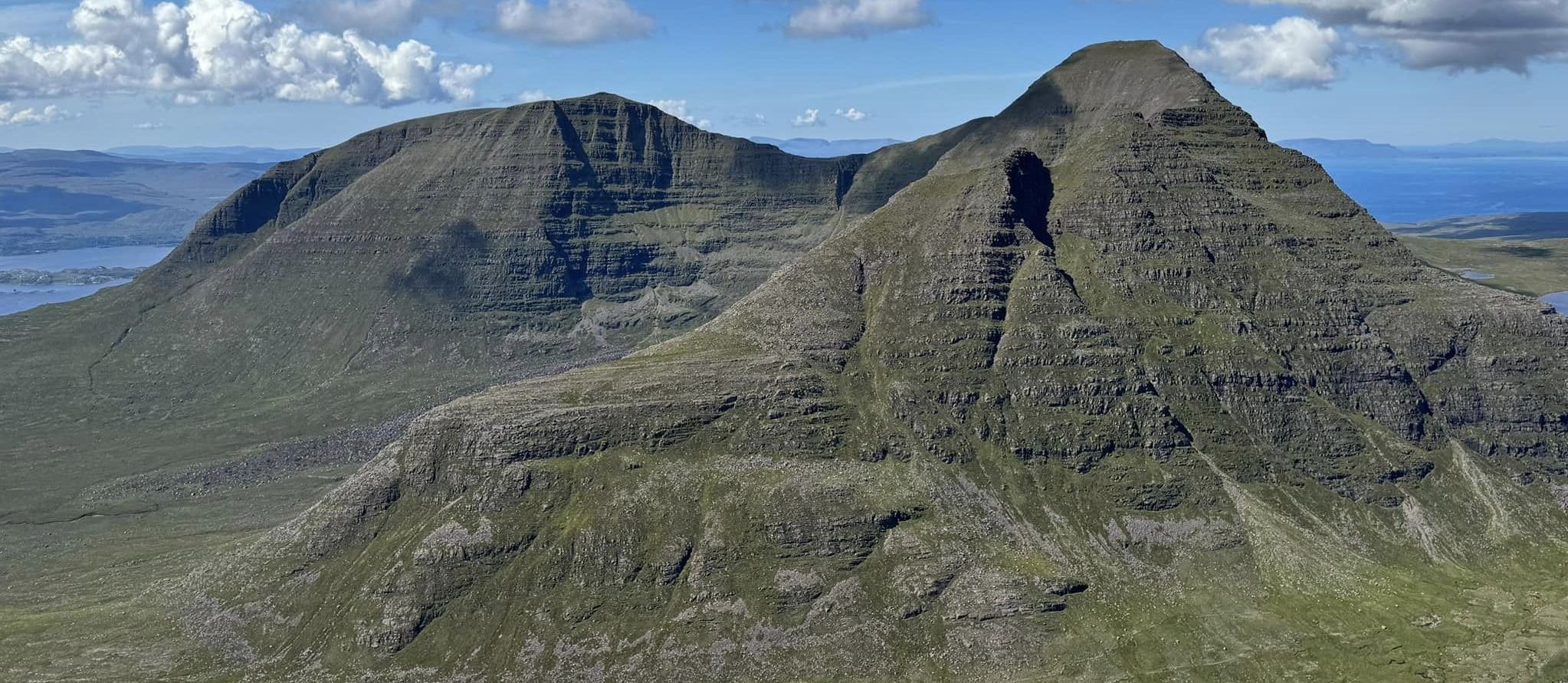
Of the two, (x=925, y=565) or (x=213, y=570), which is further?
(x=213, y=570)

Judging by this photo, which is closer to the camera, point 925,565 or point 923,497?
point 925,565

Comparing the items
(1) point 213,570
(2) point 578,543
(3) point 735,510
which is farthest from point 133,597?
(3) point 735,510

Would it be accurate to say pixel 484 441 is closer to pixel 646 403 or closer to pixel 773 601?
pixel 646 403

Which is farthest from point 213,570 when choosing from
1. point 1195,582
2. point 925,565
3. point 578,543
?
point 1195,582

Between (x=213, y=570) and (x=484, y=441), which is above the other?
(x=484, y=441)

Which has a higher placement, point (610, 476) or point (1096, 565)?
point (610, 476)

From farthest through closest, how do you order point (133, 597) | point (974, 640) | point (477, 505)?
point (133, 597), point (477, 505), point (974, 640)

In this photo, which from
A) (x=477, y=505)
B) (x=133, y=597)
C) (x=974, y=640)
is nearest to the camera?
(x=974, y=640)

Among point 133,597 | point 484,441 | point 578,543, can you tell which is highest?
point 484,441

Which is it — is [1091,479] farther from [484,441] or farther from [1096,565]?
[484,441]
